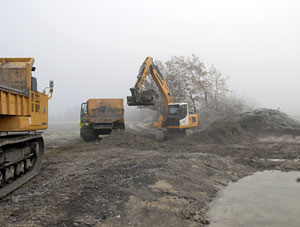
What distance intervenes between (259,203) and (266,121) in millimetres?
15205

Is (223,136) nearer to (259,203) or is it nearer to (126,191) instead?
(259,203)

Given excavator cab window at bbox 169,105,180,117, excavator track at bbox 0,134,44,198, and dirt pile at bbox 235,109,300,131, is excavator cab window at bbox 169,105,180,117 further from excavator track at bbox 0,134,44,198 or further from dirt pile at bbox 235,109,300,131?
excavator track at bbox 0,134,44,198

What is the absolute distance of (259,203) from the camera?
5859 mm

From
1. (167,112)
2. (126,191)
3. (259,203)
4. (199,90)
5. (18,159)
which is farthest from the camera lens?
(199,90)

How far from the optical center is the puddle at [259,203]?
4945 millimetres

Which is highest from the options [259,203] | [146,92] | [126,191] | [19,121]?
[146,92]

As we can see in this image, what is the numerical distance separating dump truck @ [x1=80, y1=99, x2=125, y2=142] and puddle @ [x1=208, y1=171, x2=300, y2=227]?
9762 mm

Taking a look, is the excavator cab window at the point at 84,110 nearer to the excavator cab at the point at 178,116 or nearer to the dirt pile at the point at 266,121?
the excavator cab at the point at 178,116

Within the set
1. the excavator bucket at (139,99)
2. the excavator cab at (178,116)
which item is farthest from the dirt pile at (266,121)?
the excavator bucket at (139,99)

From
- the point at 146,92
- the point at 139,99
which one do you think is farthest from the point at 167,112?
the point at 139,99

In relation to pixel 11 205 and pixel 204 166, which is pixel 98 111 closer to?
pixel 204 166

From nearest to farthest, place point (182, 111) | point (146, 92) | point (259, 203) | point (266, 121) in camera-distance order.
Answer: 1. point (259, 203)
2. point (146, 92)
3. point (182, 111)
4. point (266, 121)

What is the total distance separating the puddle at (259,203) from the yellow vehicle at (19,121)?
4374 millimetres

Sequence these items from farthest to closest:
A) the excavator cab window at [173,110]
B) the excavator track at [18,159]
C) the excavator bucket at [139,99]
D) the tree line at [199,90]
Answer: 1. the tree line at [199,90]
2. the excavator cab window at [173,110]
3. the excavator bucket at [139,99]
4. the excavator track at [18,159]
